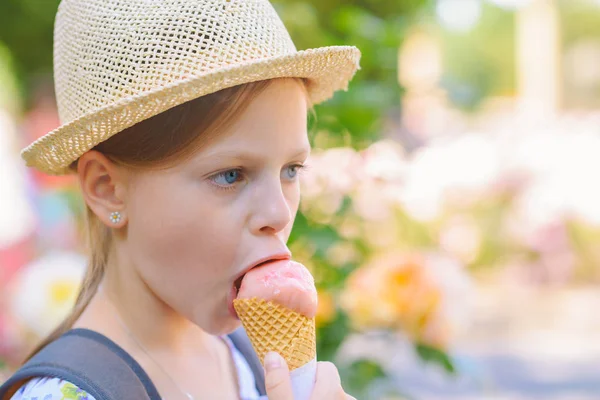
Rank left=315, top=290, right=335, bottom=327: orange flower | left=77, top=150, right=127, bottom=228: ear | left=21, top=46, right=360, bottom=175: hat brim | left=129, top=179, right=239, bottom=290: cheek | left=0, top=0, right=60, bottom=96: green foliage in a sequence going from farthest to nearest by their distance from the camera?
left=0, top=0, right=60, bottom=96: green foliage
left=315, top=290, right=335, bottom=327: orange flower
left=77, top=150, right=127, bottom=228: ear
left=129, top=179, right=239, bottom=290: cheek
left=21, top=46, right=360, bottom=175: hat brim

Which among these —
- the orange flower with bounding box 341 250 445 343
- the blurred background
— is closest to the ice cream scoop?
the blurred background

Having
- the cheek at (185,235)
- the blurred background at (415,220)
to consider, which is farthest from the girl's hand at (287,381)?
the blurred background at (415,220)

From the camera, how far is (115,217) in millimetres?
1633

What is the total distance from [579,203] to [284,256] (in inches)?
341

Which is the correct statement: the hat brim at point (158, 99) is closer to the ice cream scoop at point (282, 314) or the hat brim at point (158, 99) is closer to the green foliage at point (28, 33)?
the ice cream scoop at point (282, 314)

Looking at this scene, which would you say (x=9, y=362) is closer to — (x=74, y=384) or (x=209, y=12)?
(x=74, y=384)

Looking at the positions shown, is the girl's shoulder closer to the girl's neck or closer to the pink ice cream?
the girl's neck

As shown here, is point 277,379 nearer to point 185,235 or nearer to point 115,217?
point 185,235

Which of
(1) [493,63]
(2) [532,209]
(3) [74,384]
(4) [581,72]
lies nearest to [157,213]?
(3) [74,384]

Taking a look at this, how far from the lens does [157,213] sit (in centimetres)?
155

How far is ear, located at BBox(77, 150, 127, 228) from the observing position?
63.9 inches

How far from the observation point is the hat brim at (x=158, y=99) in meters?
1.42

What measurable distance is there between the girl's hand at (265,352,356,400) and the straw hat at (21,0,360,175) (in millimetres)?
556

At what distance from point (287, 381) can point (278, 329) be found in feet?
0.40
